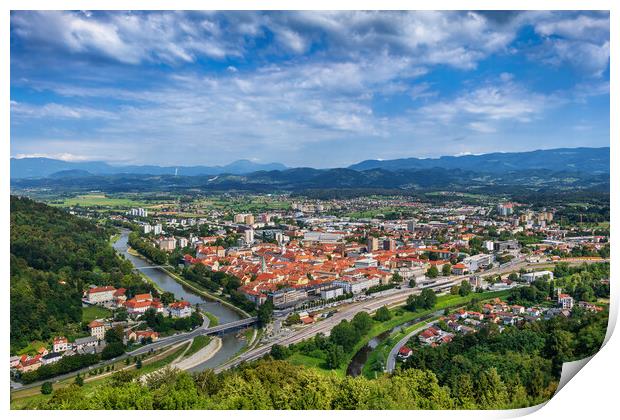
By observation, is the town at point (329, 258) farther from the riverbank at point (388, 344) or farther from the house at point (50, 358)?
the riverbank at point (388, 344)

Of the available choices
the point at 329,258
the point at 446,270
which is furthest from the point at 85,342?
the point at 446,270

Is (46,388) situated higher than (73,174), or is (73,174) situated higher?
(73,174)

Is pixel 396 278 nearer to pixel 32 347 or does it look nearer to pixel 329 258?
pixel 329 258

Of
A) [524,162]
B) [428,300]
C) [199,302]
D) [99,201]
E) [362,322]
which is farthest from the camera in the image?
[524,162]

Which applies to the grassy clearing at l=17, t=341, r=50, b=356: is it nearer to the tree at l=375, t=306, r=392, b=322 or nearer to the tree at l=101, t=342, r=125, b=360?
the tree at l=101, t=342, r=125, b=360

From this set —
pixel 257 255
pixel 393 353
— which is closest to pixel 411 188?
pixel 257 255

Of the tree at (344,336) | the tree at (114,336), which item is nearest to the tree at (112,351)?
the tree at (114,336)
